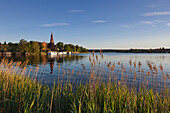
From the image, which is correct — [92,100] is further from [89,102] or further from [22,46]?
[22,46]

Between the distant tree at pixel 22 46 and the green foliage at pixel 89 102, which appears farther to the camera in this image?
the distant tree at pixel 22 46

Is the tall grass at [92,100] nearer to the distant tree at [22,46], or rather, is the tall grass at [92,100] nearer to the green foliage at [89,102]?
the green foliage at [89,102]

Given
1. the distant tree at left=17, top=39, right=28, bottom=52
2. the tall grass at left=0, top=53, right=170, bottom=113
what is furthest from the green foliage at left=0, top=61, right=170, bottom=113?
the distant tree at left=17, top=39, right=28, bottom=52

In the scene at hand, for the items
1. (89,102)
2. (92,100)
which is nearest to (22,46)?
(89,102)

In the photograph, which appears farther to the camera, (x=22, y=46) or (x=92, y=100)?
(x=22, y=46)

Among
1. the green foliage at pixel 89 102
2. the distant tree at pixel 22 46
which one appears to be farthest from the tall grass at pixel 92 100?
the distant tree at pixel 22 46

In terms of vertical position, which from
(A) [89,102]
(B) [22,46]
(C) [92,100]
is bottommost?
(A) [89,102]

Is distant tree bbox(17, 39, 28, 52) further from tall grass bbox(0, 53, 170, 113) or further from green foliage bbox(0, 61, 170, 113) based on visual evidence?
green foliage bbox(0, 61, 170, 113)

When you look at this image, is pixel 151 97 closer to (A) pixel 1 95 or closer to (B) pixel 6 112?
(B) pixel 6 112

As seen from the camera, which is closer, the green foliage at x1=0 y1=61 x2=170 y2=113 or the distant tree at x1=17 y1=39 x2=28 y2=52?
the green foliage at x1=0 y1=61 x2=170 y2=113

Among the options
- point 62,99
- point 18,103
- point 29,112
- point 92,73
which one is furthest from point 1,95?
point 92,73

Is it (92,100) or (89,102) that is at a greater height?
(92,100)

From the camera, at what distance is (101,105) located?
552 centimetres

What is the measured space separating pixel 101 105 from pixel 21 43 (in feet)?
471
